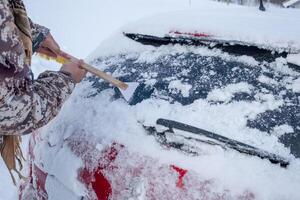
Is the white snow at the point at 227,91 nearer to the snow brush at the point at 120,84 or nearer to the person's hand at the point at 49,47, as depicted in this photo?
the snow brush at the point at 120,84

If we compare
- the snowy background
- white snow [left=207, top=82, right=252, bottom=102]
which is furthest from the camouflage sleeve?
the snowy background

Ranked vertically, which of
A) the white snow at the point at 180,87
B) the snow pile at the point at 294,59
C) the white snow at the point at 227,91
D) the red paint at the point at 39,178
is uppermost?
the snow pile at the point at 294,59

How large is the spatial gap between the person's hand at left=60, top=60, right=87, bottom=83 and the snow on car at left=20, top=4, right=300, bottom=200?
80 mm

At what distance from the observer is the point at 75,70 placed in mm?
2150

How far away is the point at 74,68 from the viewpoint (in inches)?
84.8

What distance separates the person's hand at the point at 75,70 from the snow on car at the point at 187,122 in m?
0.08

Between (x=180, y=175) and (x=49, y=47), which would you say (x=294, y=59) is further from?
(x=49, y=47)

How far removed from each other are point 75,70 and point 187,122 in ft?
2.42

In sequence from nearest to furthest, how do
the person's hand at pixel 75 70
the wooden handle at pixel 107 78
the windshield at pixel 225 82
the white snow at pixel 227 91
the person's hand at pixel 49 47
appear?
1. the windshield at pixel 225 82
2. the white snow at pixel 227 91
3. the wooden handle at pixel 107 78
4. the person's hand at pixel 75 70
5. the person's hand at pixel 49 47

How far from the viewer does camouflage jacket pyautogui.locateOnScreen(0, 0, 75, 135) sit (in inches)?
66.3

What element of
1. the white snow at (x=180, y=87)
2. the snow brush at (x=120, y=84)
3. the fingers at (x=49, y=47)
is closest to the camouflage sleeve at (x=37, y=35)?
the fingers at (x=49, y=47)

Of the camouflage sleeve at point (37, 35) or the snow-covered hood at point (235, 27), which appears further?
the camouflage sleeve at point (37, 35)

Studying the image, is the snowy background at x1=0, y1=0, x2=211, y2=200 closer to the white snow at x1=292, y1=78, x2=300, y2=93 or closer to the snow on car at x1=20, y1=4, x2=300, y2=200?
the snow on car at x1=20, y1=4, x2=300, y2=200

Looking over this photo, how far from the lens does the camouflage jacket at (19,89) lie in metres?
1.68
